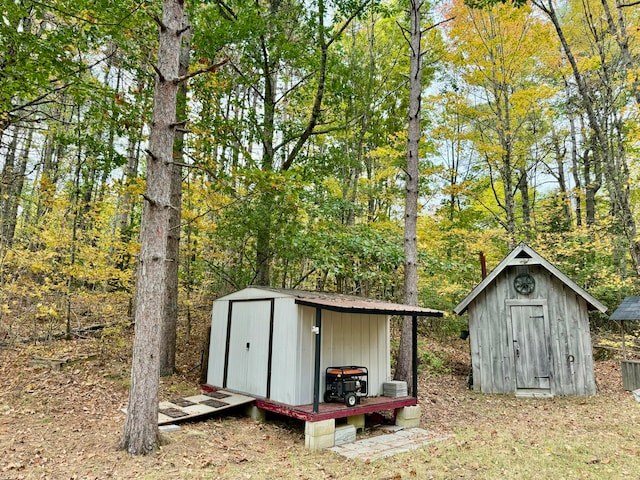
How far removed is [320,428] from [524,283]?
22.0 ft

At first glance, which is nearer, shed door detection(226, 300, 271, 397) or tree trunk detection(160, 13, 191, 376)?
shed door detection(226, 300, 271, 397)

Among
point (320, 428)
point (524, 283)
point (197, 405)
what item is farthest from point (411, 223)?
point (197, 405)

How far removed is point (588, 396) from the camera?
8.76m

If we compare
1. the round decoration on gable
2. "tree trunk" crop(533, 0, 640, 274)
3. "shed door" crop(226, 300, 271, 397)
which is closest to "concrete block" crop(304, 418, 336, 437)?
"shed door" crop(226, 300, 271, 397)

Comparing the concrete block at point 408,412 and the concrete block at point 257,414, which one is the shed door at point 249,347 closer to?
the concrete block at point 257,414

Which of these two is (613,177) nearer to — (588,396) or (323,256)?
(588,396)

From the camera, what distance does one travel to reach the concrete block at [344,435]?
19.1 feet

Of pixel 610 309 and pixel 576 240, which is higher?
pixel 576 240

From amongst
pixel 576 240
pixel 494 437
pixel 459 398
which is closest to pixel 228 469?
pixel 494 437

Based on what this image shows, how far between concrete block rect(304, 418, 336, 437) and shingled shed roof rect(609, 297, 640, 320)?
770 centimetres

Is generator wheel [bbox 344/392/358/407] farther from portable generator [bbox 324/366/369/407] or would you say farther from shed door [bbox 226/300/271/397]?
shed door [bbox 226/300/271/397]

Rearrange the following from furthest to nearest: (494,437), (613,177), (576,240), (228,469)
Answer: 1. (576,240)
2. (613,177)
3. (494,437)
4. (228,469)

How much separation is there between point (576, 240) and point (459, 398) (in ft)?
24.4

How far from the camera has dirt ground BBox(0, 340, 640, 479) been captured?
4.40 meters
